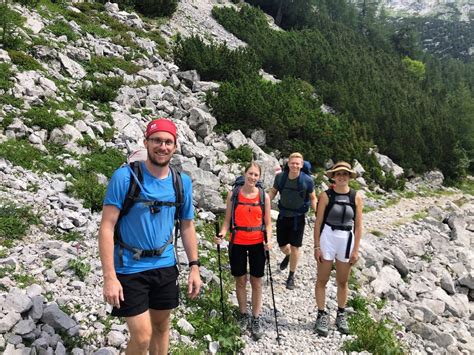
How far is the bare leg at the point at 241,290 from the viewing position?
5.48 meters

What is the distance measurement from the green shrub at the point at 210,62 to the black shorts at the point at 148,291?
16.0m

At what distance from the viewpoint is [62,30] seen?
15195 mm

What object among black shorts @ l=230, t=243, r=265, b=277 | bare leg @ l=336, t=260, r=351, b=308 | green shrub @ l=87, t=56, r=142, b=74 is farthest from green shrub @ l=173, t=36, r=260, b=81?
bare leg @ l=336, t=260, r=351, b=308

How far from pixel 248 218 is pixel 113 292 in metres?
2.52

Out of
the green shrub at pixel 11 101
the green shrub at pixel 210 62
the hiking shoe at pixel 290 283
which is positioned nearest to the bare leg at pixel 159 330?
the hiking shoe at pixel 290 283

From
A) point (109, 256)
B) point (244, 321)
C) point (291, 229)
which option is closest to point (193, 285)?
point (109, 256)

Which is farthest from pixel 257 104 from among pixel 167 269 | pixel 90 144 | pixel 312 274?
pixel 167 269

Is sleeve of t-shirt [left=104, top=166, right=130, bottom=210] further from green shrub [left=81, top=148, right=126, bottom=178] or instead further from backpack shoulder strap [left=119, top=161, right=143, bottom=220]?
green shrub [left=81, top=148, right=126, bottom=178]

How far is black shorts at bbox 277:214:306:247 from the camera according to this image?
6863mm

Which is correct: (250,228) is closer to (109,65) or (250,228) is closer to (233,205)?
(233,205)

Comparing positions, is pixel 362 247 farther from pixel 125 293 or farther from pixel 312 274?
pixel 125 293

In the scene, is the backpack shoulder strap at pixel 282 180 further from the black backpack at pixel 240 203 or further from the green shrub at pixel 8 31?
the green shrub at pixel 8 31

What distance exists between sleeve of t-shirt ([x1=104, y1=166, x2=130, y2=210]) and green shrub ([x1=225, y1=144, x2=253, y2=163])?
32.0ft

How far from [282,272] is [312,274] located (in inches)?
28.1
